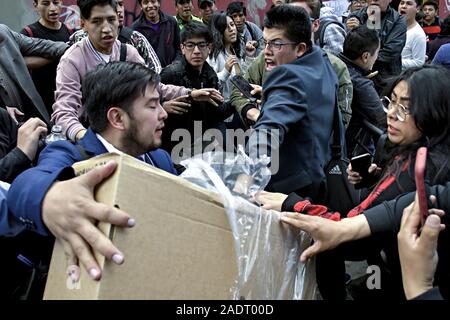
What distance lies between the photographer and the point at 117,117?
99.3 inches

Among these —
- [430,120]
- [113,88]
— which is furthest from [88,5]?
[430,120]

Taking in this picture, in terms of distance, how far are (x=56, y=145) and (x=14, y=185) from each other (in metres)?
0.52

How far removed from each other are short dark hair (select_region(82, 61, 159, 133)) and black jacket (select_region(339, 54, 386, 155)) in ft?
8.89

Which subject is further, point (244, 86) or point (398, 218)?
point (244, 86)

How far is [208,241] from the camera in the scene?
180 centimetres

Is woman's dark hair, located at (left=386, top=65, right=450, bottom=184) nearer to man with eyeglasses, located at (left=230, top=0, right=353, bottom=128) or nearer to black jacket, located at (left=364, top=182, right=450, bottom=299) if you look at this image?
black jacket, located at (left=364, top=182, right=450, bottom=299)

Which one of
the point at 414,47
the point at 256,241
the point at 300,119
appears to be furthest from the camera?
the point at 414,47

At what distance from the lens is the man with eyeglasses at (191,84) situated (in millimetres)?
4695

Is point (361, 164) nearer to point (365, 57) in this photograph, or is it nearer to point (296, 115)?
point (296, 115)

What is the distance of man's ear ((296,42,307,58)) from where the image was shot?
340cm

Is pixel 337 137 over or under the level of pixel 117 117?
under

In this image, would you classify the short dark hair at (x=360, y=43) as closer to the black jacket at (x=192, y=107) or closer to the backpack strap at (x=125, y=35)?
the black jacket at (x=192, y=107)

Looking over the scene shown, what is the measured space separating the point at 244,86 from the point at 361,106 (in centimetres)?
119

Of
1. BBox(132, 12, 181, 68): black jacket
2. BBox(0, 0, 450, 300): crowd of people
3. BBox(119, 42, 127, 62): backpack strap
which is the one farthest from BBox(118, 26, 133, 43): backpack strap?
BBox(132, 12, 181, 68): black jacket
